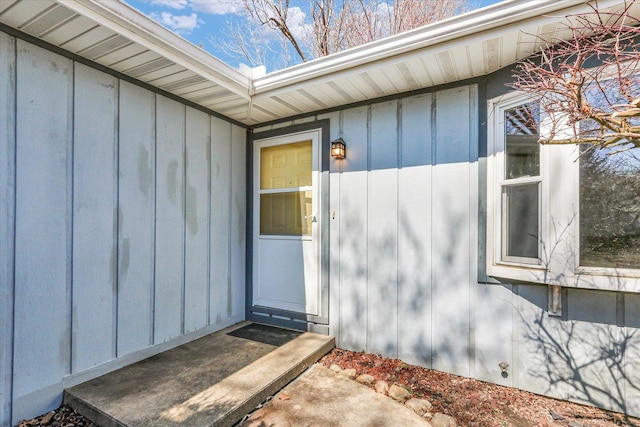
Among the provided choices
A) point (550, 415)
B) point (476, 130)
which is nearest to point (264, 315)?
point (550, 415)

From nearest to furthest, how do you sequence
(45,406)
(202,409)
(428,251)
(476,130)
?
(202,409) → (45,406) → (476,130) → (428,251)

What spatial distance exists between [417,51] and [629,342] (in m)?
2.49

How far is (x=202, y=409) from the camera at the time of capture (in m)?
2.00

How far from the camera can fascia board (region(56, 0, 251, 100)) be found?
75.2 inches

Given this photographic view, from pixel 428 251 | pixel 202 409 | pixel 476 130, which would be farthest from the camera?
pixel 428 251

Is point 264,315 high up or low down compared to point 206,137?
down

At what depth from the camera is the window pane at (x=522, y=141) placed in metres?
2.30

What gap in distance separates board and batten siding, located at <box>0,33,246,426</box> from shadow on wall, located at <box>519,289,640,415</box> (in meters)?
3.03

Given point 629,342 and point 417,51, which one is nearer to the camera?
point 629,342

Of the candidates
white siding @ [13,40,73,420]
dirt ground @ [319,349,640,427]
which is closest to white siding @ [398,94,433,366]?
dirt ground @ [319,349,640,427]

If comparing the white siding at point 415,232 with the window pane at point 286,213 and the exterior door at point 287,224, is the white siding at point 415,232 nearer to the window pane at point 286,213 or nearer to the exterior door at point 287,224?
the exterior door at point 287,224

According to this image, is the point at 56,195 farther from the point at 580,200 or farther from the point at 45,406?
the point at 580,200

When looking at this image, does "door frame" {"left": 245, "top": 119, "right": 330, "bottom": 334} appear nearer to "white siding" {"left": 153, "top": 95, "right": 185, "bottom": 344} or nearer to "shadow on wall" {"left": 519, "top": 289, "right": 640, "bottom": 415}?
"white siding" {"left": 153, "top": 95, "right": 185, "bottom": 344}

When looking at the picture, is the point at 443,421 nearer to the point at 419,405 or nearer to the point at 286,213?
the point at 419,405
